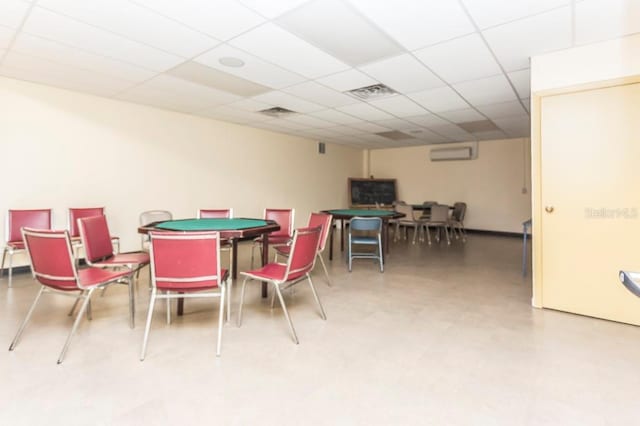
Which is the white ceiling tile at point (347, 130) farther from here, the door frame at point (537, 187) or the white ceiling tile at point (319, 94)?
the door frame at point (537, 187)

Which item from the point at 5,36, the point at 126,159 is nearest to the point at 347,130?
the point at 126,159

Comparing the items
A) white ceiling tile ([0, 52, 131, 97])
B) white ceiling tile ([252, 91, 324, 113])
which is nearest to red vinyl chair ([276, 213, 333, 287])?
white ceiling tile ([252, 91, 324, 113])

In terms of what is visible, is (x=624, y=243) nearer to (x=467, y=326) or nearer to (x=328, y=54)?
(x=467, y=326)

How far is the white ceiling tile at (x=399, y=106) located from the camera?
16.5ft

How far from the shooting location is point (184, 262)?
89.4 inches

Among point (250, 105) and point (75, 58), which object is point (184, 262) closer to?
point (75, 58)

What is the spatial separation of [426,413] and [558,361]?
1.17m

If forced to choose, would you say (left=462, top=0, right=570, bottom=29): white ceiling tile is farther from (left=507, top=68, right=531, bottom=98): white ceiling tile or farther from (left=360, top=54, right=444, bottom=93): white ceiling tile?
(left=507, top=68, right=531, bottom=98): white ceiling tile

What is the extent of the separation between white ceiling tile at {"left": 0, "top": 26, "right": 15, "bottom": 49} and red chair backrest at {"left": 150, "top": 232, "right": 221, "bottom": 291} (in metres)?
2.50

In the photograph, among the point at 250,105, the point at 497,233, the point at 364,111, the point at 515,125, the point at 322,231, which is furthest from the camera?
the point at 497,233

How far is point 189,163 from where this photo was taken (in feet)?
19.9

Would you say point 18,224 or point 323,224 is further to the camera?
point 18,224

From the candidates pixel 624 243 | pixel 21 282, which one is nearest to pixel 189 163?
pixel 21 282

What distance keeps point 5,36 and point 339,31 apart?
3.07m
